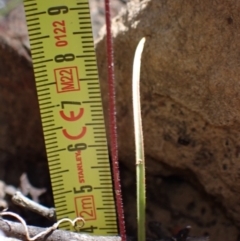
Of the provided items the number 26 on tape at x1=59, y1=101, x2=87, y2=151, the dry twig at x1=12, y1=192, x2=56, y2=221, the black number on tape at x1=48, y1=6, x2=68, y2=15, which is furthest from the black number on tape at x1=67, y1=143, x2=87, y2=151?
the black number on tape at x1=48, y1=6, x2=68, y2=15

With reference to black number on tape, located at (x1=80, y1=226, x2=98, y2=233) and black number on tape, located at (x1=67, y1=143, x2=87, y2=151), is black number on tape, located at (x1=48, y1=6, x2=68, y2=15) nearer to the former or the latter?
black number on tape, located at (x1=67, y1=143, x2=87, y2=151)

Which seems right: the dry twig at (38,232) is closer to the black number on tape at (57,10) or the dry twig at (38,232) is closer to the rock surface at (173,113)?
the rock surface at (173,113)

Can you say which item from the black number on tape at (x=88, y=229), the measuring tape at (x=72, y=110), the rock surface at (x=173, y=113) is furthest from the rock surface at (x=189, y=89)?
the black number on tape at (x=88, y=229)

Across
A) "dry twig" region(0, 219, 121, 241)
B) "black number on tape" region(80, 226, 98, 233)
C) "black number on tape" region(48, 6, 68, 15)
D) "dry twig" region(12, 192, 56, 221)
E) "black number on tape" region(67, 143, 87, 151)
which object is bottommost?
"black number on tape" region(80, 226, 98, 233)

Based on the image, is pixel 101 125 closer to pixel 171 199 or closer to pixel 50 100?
pixel 50 100

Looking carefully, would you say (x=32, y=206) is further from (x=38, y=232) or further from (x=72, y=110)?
(x=72, y=110)

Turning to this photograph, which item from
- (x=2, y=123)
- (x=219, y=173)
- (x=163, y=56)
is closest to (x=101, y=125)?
(x=163, y=56)
